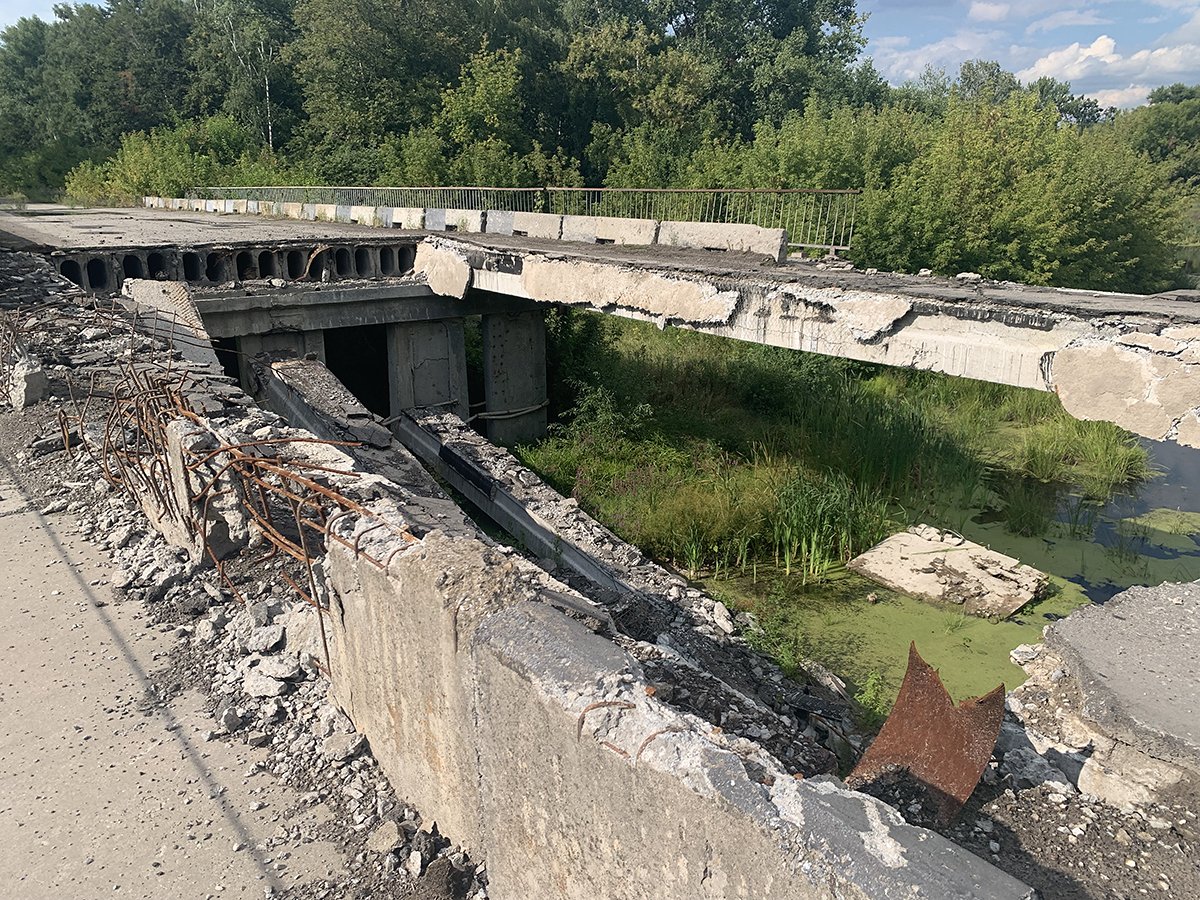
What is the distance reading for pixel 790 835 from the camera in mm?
1767

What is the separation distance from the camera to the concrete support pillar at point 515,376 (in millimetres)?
13062

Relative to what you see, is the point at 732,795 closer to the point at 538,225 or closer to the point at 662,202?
the point at 538,225

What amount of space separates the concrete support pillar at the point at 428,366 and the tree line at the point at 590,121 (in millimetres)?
7837

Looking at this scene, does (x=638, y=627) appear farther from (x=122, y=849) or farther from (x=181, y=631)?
(x=122, y=849)

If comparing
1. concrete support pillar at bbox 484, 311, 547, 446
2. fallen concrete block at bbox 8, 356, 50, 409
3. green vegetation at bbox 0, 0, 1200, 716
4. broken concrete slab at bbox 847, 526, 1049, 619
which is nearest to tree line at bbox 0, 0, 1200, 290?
green vegetation at bbox 0, 0, 1200, 716

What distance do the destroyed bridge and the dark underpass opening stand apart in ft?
0.21

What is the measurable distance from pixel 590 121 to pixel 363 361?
20.5 meters

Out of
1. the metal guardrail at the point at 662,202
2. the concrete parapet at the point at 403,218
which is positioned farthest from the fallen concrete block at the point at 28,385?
the concrete parapet at the point at 403,218

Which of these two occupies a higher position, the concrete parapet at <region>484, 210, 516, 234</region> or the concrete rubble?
the concrete parapet at <region>484, 210, 516, 234</region>

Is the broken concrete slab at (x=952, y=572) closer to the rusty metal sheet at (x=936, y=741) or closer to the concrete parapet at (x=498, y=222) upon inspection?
the rusty metal sheet at (x=936, y=741)

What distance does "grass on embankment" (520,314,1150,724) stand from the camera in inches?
309

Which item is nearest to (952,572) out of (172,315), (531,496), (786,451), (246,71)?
(786,451)

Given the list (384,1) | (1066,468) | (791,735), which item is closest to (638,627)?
(791,735)

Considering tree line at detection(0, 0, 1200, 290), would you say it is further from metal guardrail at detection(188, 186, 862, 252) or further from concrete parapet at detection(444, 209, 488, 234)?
concrete parapet at detection(444, 209, 488, 234)
